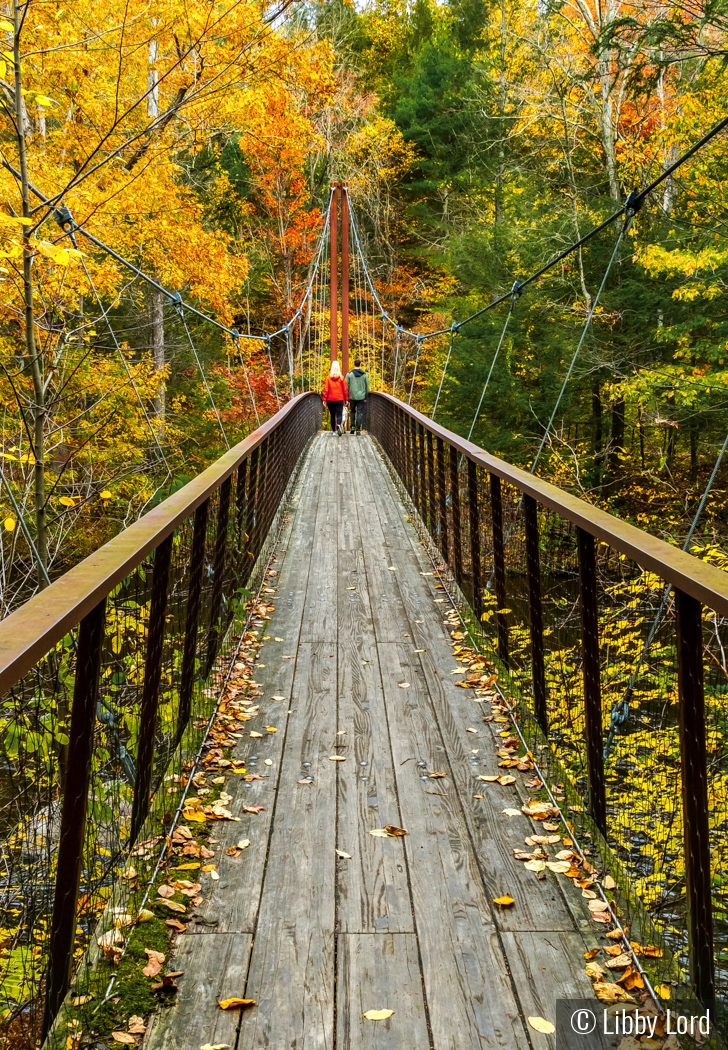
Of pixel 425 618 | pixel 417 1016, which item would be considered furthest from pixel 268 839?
pixel 425 618

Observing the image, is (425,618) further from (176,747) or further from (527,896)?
(527,896)

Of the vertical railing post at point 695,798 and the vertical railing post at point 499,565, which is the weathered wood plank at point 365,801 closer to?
the vertical railing post at point 499,565

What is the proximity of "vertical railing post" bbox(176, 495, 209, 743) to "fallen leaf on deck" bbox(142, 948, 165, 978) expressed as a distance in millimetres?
949

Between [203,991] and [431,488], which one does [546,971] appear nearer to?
[203,991]

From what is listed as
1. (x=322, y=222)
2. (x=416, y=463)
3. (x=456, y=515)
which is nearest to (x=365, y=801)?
(x=456, y=515)

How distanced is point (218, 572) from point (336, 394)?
519 inches

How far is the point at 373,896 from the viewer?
227cm

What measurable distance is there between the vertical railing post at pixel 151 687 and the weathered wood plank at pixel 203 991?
1.30 ft

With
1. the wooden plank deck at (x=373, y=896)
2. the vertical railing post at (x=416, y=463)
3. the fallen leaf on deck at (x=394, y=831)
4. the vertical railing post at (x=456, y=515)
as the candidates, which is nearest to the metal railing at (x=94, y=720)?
the wooden plank deck at (x=373, y=896)

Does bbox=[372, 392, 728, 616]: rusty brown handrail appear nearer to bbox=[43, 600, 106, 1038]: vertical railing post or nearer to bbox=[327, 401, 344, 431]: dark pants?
bbox=[43, 600, 106, 1038]: vertical railing post

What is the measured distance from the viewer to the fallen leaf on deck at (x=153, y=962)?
196 cm

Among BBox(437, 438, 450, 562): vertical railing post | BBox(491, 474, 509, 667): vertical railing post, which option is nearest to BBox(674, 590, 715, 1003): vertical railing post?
BBox(491, 474, 509, 667): vertical railing post

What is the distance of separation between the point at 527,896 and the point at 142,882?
985mm

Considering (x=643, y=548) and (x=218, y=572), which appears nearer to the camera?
(x=643, y=548)
